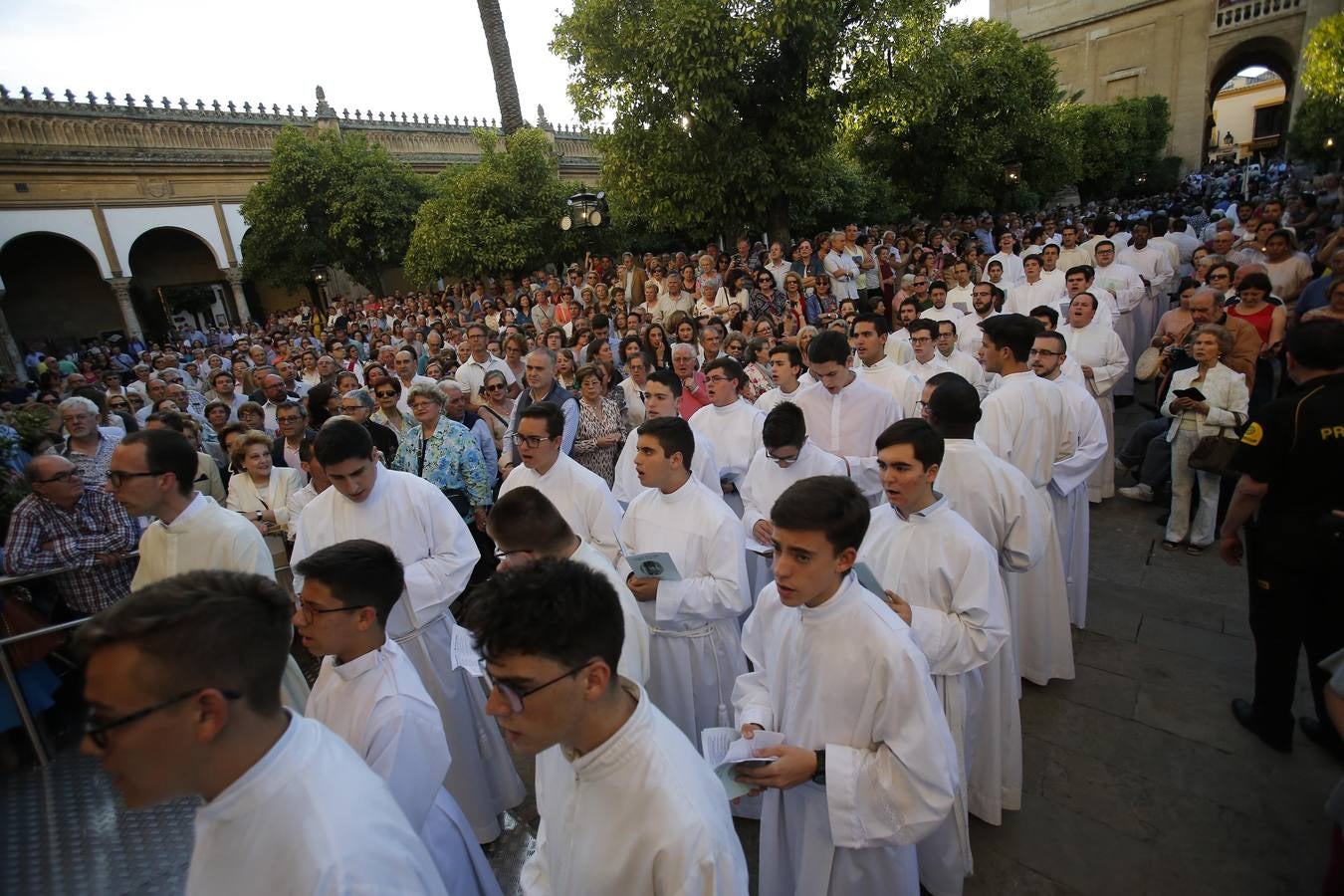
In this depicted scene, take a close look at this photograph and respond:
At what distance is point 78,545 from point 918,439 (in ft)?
16.9

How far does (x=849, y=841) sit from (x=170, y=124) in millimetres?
34006

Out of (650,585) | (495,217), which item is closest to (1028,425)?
(650,585)

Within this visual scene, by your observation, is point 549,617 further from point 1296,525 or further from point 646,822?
point 1296,525

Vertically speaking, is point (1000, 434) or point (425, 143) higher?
point (425, 143)

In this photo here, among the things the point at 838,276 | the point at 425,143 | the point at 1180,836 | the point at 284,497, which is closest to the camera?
the point at 1180,836

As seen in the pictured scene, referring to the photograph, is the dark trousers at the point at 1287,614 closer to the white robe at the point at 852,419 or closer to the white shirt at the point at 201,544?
the white robe at the point at 852,419

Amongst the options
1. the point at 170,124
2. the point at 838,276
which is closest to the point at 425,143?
the point at 170,124

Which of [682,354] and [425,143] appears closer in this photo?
[682,354]

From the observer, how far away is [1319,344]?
10.0 feet

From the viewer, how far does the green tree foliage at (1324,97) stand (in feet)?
61.6

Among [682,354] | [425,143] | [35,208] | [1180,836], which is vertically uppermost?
[425,143]

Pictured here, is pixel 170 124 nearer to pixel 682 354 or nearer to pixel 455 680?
pixel 682 354

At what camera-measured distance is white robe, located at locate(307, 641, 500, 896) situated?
85.6 inches

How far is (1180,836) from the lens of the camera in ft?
9.81
